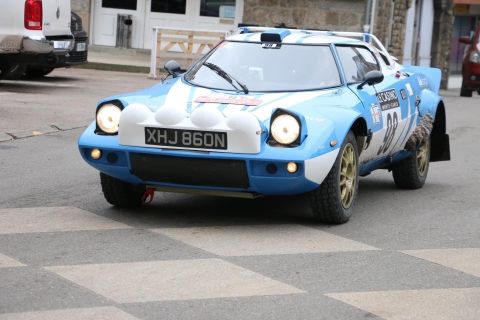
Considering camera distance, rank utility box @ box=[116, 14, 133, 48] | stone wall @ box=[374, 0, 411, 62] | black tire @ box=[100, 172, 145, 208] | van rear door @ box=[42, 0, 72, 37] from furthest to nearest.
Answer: utility box @ box=[116, 14, 133, 48], stone wall @ box=[374, 0, 411, 62], van rear door @ box=[42, 0, 72, 37], black tire @ box=[100, 172, 145, 208]

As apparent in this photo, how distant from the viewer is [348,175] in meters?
8.18

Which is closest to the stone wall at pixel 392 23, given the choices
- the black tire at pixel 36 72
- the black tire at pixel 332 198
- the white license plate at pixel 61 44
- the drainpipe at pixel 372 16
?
the drainpipe at pixel 372 16

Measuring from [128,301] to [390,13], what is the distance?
24.5 metres

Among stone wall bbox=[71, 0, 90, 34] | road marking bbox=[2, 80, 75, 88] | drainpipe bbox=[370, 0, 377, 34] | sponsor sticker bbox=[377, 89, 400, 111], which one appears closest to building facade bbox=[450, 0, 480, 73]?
drainpipe bbox=[370, 0, 377, 34]

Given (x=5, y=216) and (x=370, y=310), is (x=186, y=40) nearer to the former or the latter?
(x=5, y=216)

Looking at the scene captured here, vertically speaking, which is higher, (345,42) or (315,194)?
(345,42)

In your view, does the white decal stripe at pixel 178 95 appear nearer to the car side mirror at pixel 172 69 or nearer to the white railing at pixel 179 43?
the car side mirror at pixel 172 69

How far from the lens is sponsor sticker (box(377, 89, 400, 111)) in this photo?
353 inches

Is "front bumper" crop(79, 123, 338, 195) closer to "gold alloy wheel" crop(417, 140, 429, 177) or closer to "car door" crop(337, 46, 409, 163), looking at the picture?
"car door" crop(337, 46, 409, 163)

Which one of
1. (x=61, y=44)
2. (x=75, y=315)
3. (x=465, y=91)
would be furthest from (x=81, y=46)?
(x=75, y=315)

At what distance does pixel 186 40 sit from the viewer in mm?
23875

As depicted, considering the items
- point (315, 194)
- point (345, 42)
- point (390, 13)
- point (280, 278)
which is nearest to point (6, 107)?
point (345, 42)

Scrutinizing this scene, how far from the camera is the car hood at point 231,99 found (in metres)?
7.72

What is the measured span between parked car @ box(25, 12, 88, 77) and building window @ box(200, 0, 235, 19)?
8692mm
